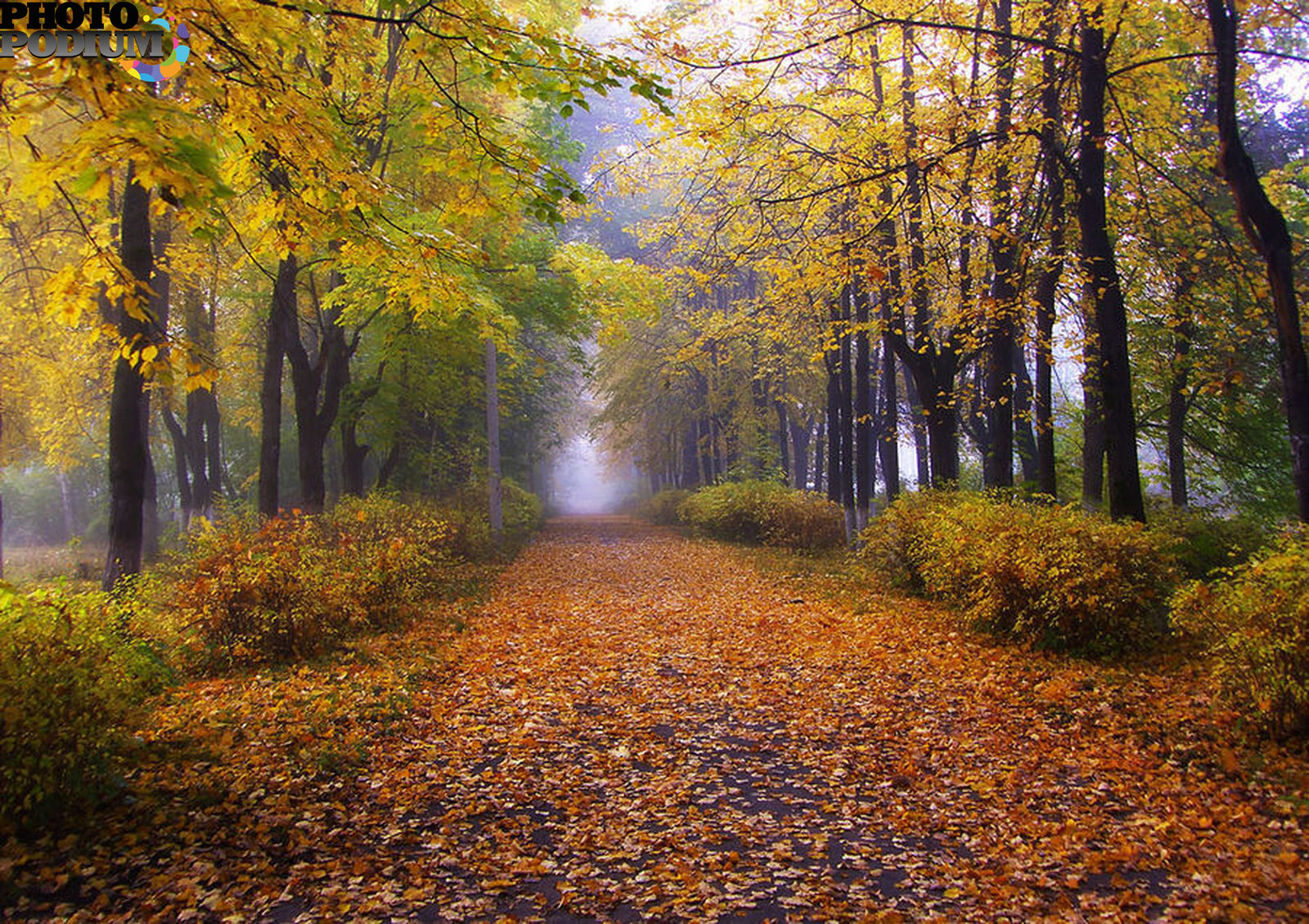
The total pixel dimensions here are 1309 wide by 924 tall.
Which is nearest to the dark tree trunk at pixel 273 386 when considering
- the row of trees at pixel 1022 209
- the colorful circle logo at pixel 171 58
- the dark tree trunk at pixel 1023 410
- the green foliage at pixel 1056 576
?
the row of trees at pixel 1022 209

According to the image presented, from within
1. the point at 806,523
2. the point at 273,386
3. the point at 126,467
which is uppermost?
the point at 273,386

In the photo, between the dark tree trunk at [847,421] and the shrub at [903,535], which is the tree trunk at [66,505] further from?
the shrub at [903,535]

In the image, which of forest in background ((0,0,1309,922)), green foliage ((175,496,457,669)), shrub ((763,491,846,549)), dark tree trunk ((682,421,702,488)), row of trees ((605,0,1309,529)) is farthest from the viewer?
dark tree trunk ((682,421,702,488))

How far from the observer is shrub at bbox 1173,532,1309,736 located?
429 cm

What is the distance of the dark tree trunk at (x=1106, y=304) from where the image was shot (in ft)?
26.4

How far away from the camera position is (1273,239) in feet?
20.7

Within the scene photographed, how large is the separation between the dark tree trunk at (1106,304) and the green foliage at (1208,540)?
22.2 inches

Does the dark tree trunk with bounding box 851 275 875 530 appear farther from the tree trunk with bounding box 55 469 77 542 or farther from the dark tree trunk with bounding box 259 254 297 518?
the tree trunk with bounding box 55 469 77 542

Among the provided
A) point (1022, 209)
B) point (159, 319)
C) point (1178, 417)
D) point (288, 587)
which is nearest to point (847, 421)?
point (1178, 417)

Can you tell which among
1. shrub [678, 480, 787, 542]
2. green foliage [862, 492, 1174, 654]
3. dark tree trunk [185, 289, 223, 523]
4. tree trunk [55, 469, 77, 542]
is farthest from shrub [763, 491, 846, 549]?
tree trunk [55, 469, 77, 542]

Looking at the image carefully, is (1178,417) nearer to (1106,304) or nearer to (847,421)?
(847,421)

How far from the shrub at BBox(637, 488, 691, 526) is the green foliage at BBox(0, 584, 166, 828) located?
2406 centimetres

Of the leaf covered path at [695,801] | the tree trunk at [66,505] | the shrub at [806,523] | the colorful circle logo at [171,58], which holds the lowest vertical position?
the leaf covered path at [695,801]

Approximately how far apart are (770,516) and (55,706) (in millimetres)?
15889
